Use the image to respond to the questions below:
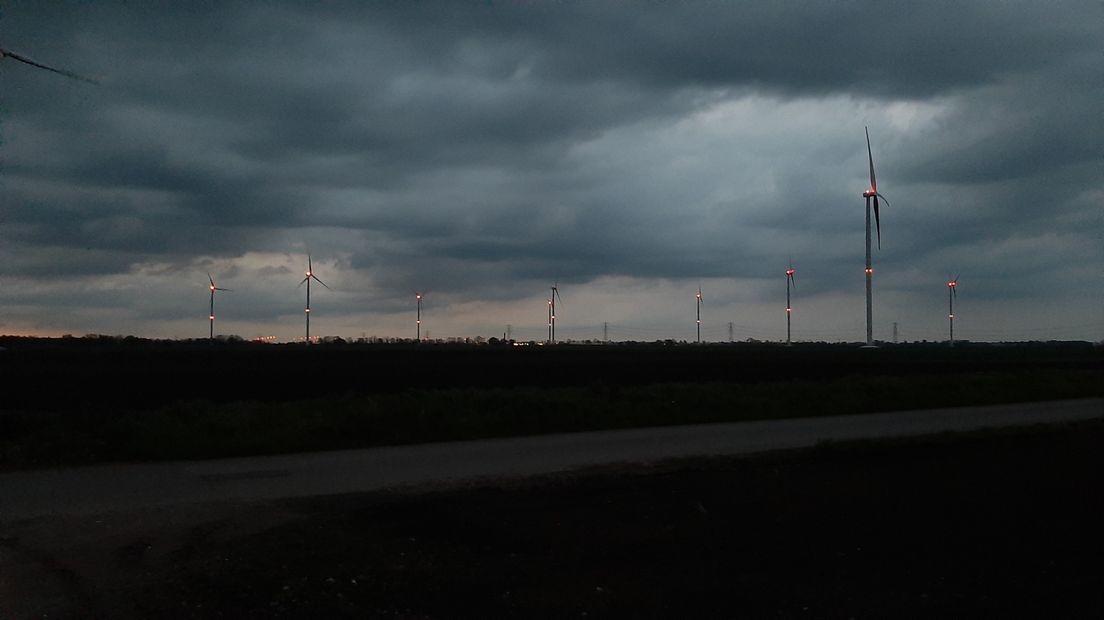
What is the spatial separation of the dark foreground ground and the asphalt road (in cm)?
113

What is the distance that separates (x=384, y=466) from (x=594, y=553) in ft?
23.0

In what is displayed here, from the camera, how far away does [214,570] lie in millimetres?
8766

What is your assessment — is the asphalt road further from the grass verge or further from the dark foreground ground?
the dark foreground ground

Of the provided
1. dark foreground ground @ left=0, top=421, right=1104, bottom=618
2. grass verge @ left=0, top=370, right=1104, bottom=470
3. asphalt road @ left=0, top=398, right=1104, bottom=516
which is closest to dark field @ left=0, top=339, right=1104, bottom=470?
grass verge @ left=0, top=370, right=1104, bottom=470

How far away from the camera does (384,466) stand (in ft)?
52.0

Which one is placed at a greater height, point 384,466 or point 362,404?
point 362,404

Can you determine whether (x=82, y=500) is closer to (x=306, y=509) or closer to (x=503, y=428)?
(x=306, y=509)

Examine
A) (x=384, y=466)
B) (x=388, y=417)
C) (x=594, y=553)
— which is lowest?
(x=594, y=553)

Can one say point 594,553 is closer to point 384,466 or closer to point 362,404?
point 384,466

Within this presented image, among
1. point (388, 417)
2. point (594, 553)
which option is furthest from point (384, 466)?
point (594, 553)

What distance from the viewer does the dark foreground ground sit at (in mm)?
7820

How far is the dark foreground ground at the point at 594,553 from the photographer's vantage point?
7.82 m

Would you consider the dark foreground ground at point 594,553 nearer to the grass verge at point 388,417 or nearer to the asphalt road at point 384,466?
the asphalt road at point 384,466

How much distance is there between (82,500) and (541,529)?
6.20 meters
